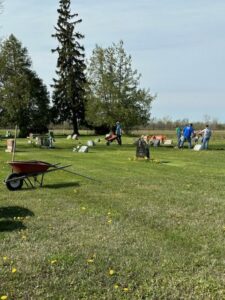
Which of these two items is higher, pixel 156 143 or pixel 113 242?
pixel 156 143

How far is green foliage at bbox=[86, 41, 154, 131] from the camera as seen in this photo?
64812 mm

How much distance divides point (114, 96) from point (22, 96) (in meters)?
14.2

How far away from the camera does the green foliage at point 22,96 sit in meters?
70.4

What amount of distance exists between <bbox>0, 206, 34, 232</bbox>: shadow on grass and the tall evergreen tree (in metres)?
61.3

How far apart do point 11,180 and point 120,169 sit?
647cm

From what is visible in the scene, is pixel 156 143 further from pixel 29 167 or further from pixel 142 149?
pixel 29 167

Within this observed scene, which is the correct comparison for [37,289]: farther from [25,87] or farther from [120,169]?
[25,87]

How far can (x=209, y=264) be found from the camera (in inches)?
255

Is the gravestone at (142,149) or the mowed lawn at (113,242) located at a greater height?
the gravestone at (142,149)

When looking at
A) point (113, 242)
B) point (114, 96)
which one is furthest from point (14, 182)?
point (114, 96)

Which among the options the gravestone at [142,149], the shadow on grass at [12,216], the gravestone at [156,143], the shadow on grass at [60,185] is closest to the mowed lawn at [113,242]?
the shadow on grass at [12,216]

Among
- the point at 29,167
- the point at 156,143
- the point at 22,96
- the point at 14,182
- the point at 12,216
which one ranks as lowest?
the point at 12,216

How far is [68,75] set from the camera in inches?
2835

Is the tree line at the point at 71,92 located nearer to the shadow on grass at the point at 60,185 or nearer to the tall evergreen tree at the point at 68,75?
the tall evergreen tree at the point at 68,75
